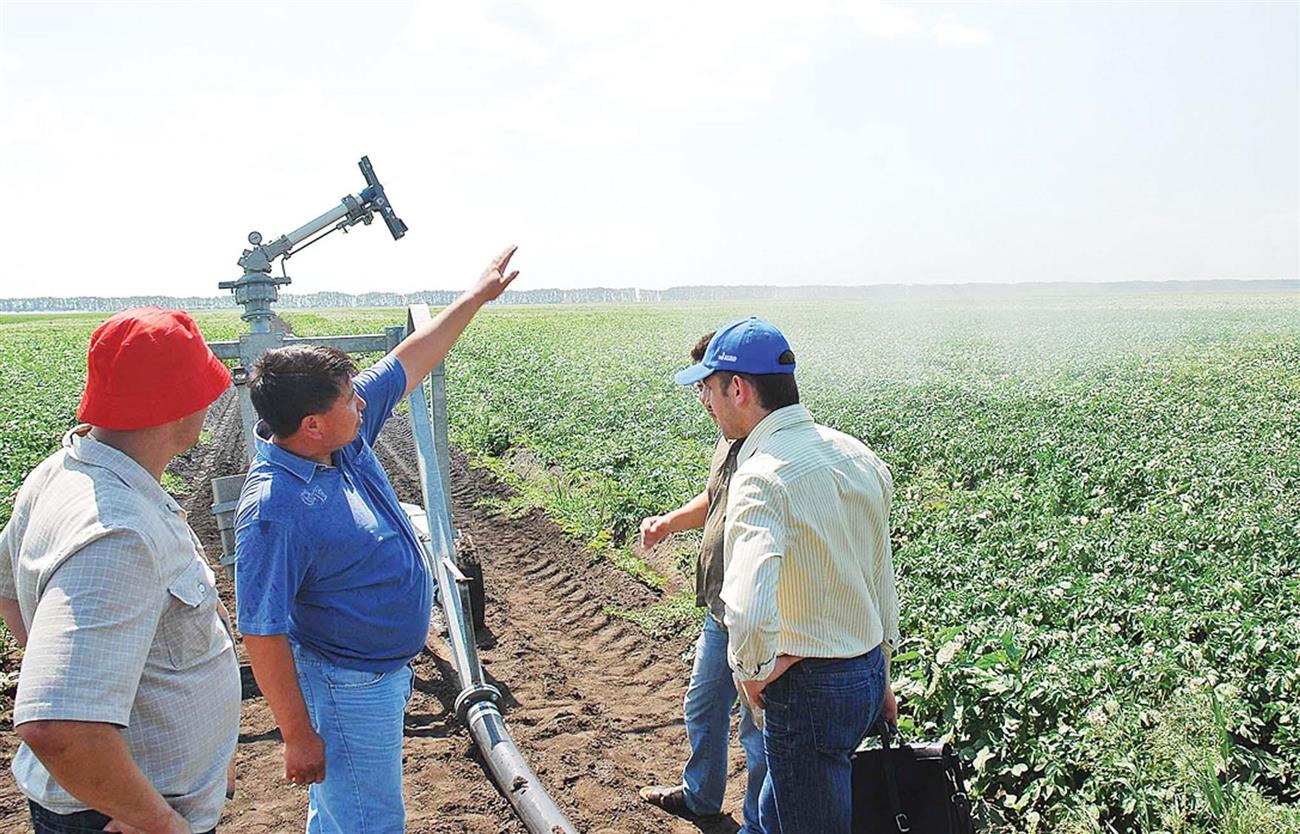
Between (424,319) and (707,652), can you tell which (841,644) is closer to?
(707,652)

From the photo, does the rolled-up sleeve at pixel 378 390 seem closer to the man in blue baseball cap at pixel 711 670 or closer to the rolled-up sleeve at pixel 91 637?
the man in blue baseball cap at pixel 711 670

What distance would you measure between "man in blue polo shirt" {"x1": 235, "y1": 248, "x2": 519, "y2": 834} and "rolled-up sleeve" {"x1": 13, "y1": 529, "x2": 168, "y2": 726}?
1.93ft

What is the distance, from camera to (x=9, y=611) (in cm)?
221

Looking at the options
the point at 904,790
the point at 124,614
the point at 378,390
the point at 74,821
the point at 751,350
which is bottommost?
the point at 904,790

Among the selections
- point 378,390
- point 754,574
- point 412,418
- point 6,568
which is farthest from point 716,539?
point 412,418

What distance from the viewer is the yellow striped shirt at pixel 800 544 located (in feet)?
7.84

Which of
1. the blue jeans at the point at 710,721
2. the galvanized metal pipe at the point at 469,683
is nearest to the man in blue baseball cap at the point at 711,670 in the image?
the blue jeans at the point at 710,721

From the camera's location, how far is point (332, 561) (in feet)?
8.07

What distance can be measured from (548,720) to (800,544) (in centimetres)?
277

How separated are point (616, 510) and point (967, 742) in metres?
4.71

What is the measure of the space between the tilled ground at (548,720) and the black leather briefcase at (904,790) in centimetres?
129

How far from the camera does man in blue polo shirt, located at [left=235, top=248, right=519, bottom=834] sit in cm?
237

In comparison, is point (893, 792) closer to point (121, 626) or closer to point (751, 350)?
point (751, 350)

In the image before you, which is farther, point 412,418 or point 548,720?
point 548,720
